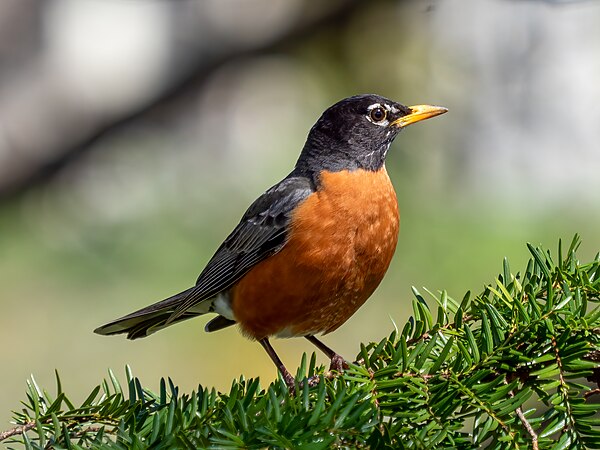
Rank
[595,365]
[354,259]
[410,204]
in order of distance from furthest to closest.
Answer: [410,204] → [354,259] → [595,365]

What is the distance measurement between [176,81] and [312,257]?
252 cm

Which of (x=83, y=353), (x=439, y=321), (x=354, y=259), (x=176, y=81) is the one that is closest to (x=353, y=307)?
(x=354, y=259)

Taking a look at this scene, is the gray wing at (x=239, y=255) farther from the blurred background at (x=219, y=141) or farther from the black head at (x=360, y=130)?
the blurred background at (x=219, y=141)

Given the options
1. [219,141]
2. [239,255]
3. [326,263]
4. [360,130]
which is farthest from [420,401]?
[219,141]

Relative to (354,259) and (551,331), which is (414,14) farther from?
(551,331)

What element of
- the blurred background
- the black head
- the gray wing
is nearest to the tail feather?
the gray wing

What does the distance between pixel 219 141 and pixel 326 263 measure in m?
2.96

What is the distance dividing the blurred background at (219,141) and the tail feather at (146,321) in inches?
32.2

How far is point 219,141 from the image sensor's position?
580cm

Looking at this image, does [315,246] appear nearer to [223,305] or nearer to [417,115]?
[223,305]

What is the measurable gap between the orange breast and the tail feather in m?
0.32

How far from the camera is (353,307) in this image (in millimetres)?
3086

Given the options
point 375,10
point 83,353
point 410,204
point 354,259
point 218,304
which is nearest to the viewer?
point 354,259

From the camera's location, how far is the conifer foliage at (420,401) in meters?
1.64
